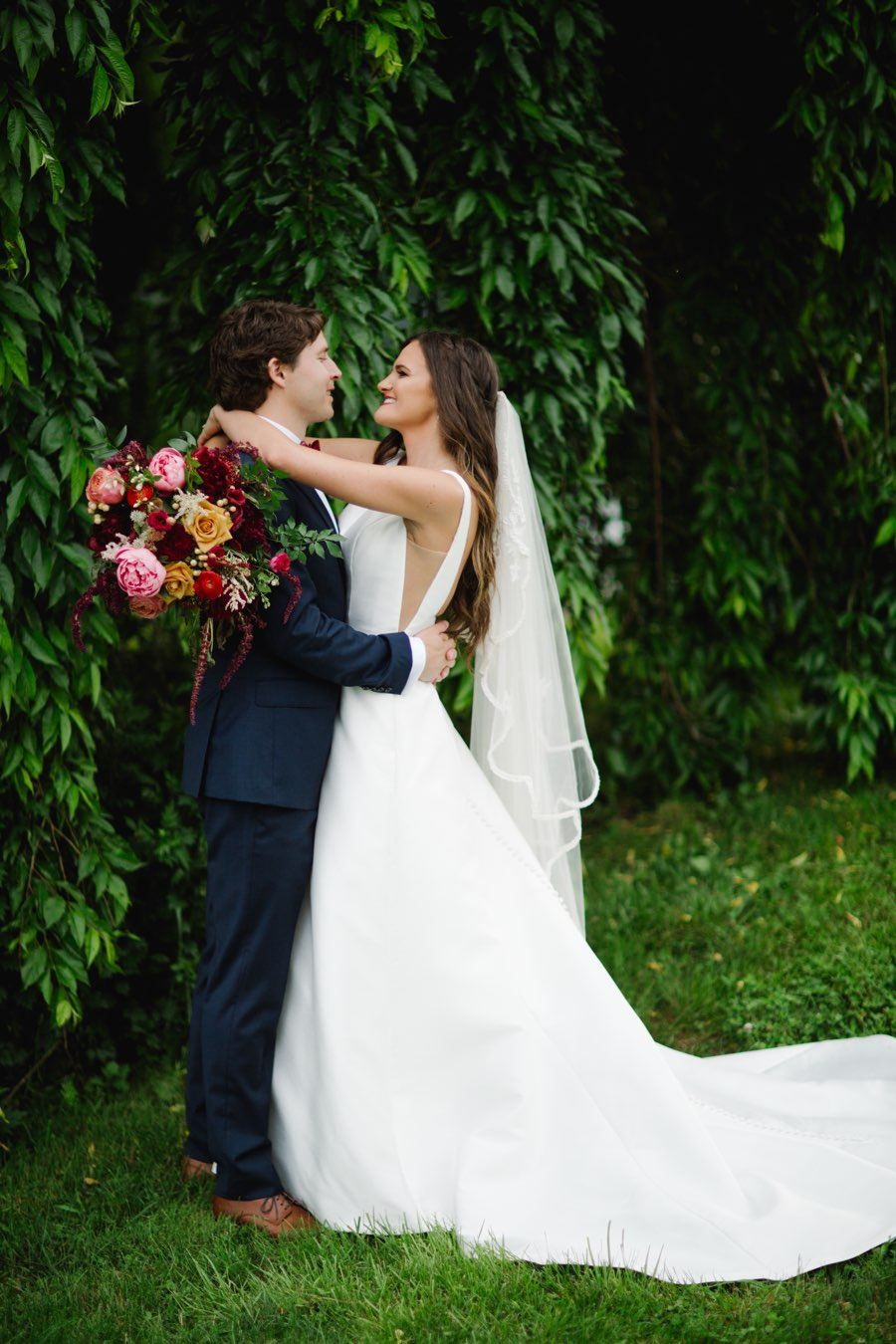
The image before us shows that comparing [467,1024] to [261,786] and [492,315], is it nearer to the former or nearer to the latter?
[261,786]

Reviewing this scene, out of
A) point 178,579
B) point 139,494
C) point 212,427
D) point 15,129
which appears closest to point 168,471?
point 139,494

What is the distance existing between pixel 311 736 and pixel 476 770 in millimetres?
474

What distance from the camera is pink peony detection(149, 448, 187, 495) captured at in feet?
8.59

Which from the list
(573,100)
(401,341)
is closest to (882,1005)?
(401,341)

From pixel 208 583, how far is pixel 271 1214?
165 cm

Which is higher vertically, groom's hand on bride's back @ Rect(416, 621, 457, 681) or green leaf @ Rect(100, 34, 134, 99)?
green leaf @ Rect(100, 34, 134, 99)

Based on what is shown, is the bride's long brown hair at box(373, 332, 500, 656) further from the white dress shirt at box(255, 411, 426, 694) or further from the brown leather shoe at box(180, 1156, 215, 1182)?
the brown leather shoe at box(180, 1156, 215, 1182)

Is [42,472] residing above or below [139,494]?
above

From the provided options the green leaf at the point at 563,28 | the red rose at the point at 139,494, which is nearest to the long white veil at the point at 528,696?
the red rose at the point at 139,494

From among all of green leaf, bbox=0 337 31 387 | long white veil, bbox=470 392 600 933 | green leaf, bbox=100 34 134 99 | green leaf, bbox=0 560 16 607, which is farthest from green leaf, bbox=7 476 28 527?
long white veil, bbox=470 392 600 933

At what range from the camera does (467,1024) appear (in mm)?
2990

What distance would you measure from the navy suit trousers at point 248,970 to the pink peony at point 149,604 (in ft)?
1.91

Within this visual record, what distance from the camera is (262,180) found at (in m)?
3.73

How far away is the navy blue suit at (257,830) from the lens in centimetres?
301
